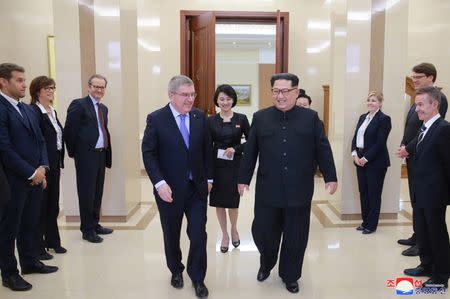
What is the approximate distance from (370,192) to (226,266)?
79.6 inches

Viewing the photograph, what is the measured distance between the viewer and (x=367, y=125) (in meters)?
5.17

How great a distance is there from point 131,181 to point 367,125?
10.1 feet

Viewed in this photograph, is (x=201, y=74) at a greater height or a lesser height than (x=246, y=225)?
greater

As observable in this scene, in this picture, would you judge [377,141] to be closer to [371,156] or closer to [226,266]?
[371,156]

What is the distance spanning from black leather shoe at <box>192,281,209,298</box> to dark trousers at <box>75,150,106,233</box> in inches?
72.7

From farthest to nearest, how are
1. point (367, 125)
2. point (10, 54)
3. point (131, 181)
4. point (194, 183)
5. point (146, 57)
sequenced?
point (146, 57), point (10, 54), point (131, 181), point (367, 125), point (194, 183)

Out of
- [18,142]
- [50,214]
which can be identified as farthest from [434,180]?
[50,214]

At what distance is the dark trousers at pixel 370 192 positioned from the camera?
518cm

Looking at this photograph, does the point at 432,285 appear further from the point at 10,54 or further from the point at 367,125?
the point at 10,54

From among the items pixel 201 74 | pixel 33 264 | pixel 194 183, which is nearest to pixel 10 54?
pixel 201 74

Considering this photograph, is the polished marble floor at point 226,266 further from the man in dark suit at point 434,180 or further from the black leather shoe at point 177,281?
the man in dark suit at point 434,180

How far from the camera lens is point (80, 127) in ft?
15.8

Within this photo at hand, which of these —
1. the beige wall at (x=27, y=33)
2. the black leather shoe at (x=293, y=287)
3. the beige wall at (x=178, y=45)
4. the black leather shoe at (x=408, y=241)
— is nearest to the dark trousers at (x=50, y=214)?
the black leather shoe at (x=293, y=287)

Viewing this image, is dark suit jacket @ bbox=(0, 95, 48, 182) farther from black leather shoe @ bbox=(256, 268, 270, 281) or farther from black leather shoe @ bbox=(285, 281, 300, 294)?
black leather shoe @ bbox=(285, 281, 300, 294)
